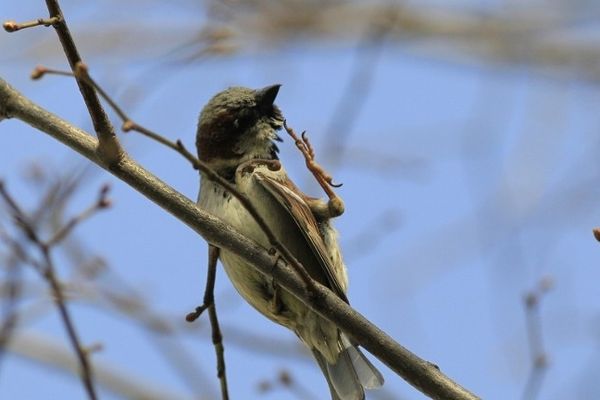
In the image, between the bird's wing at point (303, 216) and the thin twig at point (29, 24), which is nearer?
the thin twig at point (29, 24)

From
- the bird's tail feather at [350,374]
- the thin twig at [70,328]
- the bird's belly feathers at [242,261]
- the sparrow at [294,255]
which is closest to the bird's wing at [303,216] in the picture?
the sparrow at [294,255]

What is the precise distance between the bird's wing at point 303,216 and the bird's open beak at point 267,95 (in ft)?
1.64

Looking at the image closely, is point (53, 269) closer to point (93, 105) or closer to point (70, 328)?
point (70, 328)

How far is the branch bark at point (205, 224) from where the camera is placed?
276 cm

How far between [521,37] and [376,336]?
226 inches

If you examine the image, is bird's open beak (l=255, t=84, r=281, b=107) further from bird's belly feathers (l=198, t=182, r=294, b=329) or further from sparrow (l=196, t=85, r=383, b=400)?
bird's belly feathers (l=198, t=182, r=294, b=329)

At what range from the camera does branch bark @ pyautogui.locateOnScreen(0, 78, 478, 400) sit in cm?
276

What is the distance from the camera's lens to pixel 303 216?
356 centimetres

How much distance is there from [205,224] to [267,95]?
4.33ft

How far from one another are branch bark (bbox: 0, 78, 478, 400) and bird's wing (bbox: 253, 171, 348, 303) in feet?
1.89

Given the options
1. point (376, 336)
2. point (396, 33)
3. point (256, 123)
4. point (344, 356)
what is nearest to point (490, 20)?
point (396, 33)

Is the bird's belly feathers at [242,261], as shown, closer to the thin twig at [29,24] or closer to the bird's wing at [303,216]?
the bird's wing at [303,216]

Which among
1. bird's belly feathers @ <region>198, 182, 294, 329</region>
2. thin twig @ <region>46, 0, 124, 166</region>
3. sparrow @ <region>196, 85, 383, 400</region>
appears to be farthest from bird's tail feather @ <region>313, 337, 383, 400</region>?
thin twig @ <region>46, 0, 124, 166</region>

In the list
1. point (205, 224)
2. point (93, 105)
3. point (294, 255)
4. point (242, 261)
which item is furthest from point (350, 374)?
point (93, 105)
